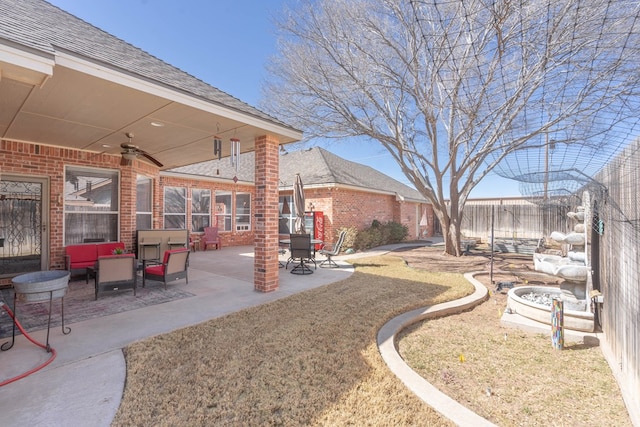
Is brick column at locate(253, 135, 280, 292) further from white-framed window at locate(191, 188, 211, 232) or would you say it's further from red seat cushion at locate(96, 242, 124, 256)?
white-framed window at locate(191, 188, 211, 232)

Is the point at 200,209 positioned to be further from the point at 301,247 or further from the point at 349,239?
the point at 301,247

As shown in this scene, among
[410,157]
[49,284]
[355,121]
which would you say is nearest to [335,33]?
[355,121]

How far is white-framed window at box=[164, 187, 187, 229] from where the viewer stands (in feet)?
39.9

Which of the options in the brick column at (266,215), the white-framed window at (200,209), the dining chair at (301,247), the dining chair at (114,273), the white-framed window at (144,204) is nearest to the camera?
the dining chair at (114,273)

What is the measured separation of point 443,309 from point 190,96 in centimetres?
527

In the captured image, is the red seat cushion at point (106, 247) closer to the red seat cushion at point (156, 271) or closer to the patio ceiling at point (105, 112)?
the red seat cushion at point (156, 271)

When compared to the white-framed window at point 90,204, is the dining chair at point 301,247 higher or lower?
lower

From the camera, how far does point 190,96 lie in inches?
171

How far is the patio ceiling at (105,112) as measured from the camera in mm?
3389

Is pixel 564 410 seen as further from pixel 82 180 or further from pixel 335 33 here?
pixel 82 180

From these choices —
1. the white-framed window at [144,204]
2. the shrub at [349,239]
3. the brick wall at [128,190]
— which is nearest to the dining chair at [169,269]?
the brick wall at [128,190]

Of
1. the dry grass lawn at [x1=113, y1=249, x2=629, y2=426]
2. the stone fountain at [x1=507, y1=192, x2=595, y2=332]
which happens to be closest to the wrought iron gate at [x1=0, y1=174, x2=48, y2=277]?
the dry grass lawn at [x1=113, y1=249, x2=629, y2=426]

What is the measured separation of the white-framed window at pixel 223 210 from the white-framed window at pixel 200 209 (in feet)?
1.39

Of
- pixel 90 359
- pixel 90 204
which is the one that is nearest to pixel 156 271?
pixel 90 359
